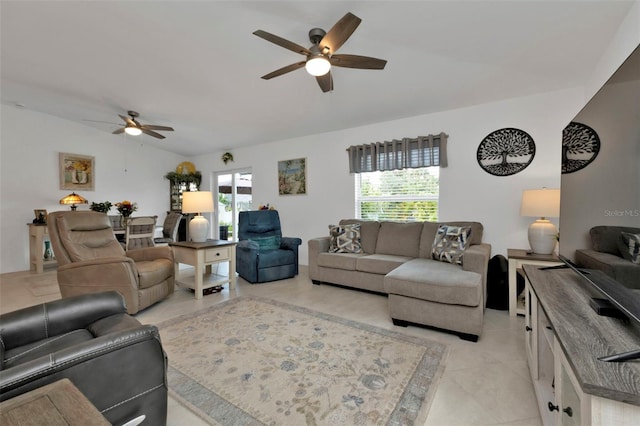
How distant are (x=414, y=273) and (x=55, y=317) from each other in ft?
8.22

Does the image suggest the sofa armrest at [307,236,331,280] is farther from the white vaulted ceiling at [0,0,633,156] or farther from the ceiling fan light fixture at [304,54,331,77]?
the ceiling fan light fixture at [304,54,331,77]

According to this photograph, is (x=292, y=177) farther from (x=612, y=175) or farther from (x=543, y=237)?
(x=612, y=175)

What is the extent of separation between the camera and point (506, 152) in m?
3.29

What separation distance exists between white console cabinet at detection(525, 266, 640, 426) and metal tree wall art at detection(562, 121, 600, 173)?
0.68 meters

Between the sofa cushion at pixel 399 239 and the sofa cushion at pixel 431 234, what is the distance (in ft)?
0.23

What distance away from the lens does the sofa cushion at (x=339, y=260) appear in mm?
3455

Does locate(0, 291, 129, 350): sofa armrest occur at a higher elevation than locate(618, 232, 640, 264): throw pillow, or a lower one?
lower

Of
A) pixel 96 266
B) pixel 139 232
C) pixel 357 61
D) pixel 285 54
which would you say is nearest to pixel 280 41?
pixel 357 61

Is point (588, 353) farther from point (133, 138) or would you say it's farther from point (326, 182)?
point (133, 138)

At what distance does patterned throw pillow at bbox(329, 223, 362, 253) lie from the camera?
3768mm

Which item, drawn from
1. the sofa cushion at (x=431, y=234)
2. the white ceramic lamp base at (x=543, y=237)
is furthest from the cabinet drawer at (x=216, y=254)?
the white ceramic lamp base at (x=543, y=237)

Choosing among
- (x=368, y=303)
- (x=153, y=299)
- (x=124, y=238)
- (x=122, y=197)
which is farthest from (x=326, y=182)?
(x=122, y=197)

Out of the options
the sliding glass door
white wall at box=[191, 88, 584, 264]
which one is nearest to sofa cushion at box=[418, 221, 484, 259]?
white wall at box=[191, 88, 584, 264]

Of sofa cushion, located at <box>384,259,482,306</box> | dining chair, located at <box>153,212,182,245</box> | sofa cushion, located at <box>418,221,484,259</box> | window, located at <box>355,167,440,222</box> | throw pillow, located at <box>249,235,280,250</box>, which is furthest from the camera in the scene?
dining chair, located at <box>153,212,182,245</box>
